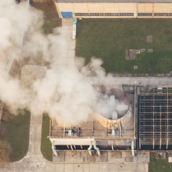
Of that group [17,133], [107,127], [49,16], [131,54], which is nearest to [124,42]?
[131,54]

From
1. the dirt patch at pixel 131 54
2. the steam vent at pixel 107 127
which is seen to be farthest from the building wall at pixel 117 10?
the steam vent at pixel 107 127

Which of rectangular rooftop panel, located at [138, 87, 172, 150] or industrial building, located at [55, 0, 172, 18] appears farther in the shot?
industrial building, located at [55, 0, 172, 18]

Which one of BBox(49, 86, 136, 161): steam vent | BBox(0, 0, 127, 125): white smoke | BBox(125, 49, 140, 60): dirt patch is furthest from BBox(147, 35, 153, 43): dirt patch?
BBox(49, 86, 136, 161): steam vent

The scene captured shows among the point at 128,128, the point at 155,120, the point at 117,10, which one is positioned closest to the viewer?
the point at 128,128

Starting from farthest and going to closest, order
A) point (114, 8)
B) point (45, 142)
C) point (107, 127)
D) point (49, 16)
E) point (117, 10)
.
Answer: point (49, 16) → point (117, 10) → point (114, 8) → point (45, 142) → point (107, 127)

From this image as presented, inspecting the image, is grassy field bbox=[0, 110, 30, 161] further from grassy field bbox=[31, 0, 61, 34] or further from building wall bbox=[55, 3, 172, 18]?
building wall bbox=[55, 3, 172, 18]

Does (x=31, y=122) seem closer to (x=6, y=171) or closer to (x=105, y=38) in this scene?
(x=6, y=171)

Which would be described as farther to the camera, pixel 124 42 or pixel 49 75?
pixel 124 42

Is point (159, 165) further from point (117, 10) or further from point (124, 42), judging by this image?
point (117, 10)
